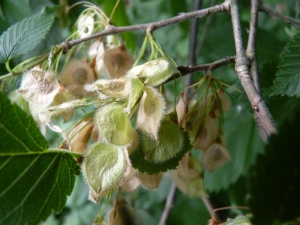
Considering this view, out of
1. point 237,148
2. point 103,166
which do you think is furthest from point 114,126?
point 237,148

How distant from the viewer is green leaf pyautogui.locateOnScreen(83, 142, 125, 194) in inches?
19.9

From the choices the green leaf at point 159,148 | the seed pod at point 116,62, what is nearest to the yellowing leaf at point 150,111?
the green leaf at point 159,148

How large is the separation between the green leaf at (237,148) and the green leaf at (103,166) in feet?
2.32

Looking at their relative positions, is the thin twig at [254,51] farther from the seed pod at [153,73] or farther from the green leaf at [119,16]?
the green leaf at [119,16]

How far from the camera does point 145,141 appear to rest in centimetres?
54

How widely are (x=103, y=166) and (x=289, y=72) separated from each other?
330 millimetres

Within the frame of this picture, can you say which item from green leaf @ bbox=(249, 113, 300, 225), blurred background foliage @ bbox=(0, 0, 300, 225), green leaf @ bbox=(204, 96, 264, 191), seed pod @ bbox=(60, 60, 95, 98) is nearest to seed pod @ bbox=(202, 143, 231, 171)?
blurred background foliage @ bbox=(0, 0, 300, 225)

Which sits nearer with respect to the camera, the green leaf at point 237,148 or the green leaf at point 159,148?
the green leaf at point 159,148

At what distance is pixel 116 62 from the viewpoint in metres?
0.76

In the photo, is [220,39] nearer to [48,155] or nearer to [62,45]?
[62,45]

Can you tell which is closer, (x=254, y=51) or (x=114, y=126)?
(x=114, y=126)

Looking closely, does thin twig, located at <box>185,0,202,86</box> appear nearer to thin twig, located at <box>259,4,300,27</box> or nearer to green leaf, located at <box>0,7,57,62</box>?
thin twig, located at <box>259,4,300,27</box>

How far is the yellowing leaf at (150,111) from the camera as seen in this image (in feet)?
1.75

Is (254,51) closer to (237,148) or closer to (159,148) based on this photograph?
(159,148)
